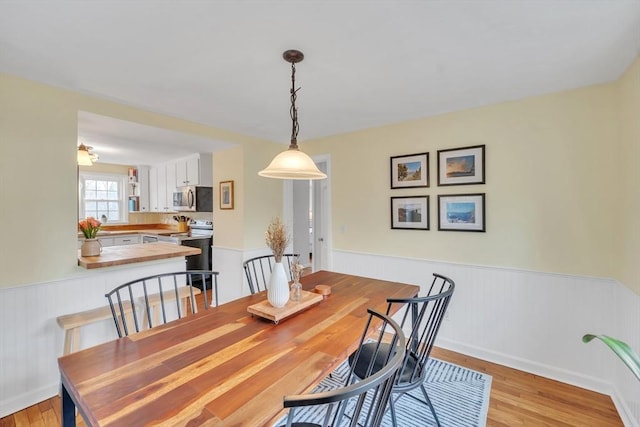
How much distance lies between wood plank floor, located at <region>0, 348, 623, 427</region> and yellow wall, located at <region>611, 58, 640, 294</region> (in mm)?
879

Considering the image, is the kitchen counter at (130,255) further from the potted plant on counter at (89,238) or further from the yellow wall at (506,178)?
the yellow wall at (506,178)

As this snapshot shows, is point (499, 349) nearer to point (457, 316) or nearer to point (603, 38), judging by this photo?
point (457, 316)

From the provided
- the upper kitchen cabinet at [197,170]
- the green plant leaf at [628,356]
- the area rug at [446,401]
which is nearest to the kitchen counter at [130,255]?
the upper kitchen cabinet at [197,170]

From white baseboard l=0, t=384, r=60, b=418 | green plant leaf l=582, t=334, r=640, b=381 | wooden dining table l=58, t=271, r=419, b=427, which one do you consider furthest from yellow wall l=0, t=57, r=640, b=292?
wooden dining table l=58, t=271, r=419, b=427

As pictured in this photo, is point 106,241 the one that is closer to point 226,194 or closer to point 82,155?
point 82,155

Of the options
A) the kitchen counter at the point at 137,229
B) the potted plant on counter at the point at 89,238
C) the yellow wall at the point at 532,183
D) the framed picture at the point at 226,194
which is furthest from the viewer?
the kitchen counter at the point at 137,229

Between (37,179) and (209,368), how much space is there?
6.78ft

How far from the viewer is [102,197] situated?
5.71 m

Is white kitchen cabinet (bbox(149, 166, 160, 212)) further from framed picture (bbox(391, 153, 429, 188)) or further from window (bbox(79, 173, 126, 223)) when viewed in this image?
framed picture (bbox(391, 153, 429, 188))

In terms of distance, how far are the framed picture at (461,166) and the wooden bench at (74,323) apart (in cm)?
311

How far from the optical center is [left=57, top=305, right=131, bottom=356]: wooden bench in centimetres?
202

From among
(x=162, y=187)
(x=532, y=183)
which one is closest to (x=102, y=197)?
(x=162, y=187)

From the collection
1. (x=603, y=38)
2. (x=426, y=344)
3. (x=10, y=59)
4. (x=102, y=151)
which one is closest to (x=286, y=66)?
(x=10, y=59)

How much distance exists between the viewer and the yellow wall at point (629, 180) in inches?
69.2
